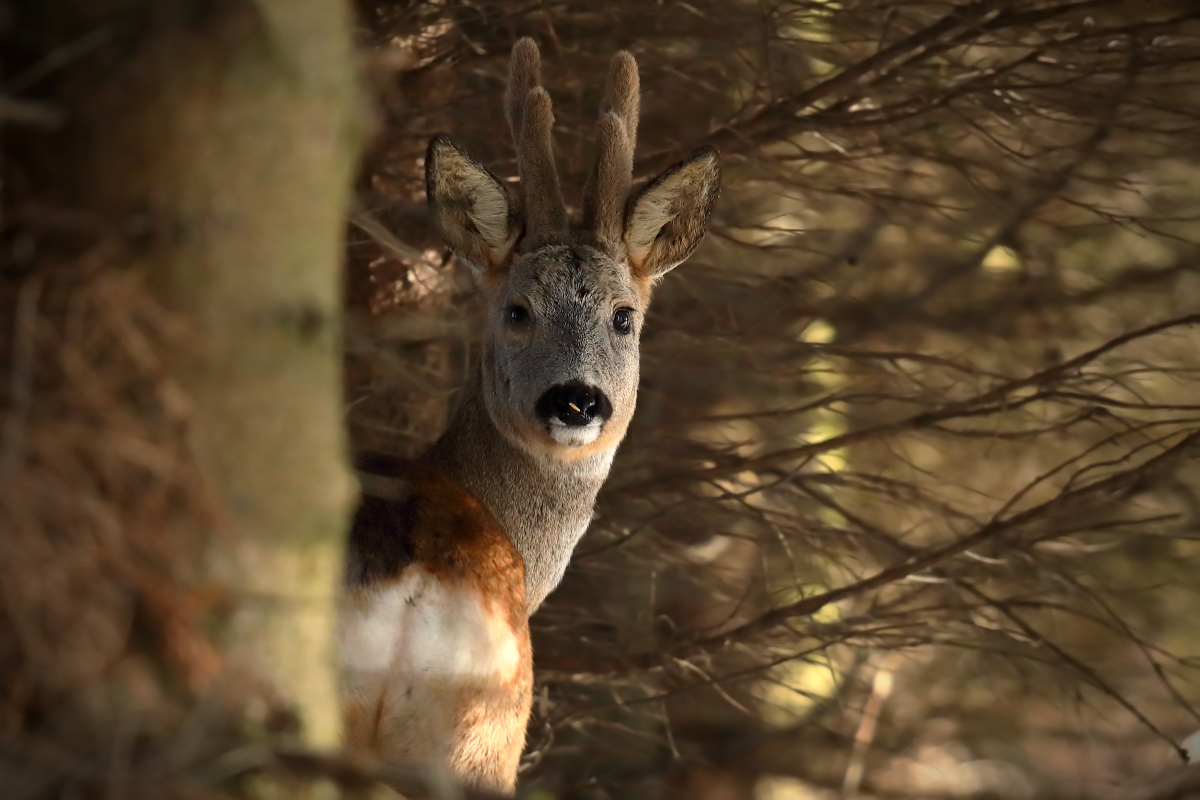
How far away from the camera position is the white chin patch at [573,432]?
186 inches

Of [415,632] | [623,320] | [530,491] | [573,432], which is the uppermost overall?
[415,632]

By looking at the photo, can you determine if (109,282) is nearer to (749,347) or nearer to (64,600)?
(64,600)

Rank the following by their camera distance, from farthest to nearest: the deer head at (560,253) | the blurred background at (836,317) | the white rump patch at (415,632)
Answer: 1. the blurred background at (836,317)
2. the deer head at (560,253)
3. the white rump patch at (415,632)

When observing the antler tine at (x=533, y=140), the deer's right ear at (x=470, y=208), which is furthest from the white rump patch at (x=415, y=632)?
the antler tine at (x=533, y=140)

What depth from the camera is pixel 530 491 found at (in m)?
5.04

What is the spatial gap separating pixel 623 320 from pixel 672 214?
510mm

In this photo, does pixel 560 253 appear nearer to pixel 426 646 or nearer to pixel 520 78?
pixel 520 78

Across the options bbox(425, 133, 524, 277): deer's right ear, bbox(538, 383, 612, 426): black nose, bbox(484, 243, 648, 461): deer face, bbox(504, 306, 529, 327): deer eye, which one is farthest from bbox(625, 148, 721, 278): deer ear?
bbox(538, 383, 612, 426): black nose

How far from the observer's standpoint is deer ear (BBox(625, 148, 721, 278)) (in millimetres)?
5031

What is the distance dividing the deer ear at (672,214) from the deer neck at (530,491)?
845mm

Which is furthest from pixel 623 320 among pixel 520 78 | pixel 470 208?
pixel 520 78

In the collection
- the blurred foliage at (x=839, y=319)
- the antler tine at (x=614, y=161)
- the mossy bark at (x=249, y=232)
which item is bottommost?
the blurred foliage at (x=839, y=319)

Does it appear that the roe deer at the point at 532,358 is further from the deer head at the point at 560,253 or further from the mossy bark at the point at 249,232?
the mossy bark at the point at 249,232

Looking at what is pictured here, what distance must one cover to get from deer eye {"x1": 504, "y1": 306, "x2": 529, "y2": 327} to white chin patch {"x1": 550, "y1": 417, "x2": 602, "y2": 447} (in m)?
0.43
